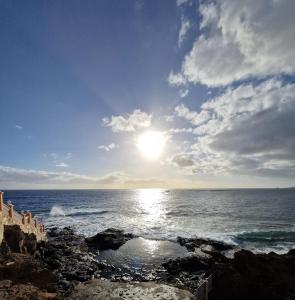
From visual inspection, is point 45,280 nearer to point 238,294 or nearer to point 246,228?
point 238,294

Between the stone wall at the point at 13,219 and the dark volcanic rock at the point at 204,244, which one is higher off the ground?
the stone wall at the point at 13,219

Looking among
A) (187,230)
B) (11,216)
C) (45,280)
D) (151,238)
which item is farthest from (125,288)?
(187,230)

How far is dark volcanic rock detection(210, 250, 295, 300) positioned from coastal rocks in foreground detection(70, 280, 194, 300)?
2514 millimetres

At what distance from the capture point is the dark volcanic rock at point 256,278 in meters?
13.4

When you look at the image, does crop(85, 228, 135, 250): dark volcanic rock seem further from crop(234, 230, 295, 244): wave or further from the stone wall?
crop(234, 230, 295, 244): wave

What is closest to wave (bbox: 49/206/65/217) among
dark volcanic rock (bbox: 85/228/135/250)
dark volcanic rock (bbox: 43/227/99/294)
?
dark volcanic rock (bbox: 85/228/135/250)

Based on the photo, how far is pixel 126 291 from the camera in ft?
52.1

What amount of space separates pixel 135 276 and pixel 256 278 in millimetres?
11557

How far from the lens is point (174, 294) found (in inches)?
621

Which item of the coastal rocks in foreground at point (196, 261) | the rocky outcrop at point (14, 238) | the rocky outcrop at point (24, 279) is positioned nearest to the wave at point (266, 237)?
the coastal rocks in foreground at point (196, 261)

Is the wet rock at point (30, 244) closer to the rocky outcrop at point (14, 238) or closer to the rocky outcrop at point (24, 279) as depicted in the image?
the rocky outcrop at point (14, 238)

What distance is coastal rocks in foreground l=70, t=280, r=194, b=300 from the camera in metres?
15.2

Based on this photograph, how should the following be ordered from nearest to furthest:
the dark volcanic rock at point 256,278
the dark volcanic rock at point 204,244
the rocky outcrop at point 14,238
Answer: the dark volcanic rock at point 256,278 < the rocky outcrop at point 14,238 < the dark volcanic rock at point 204,244

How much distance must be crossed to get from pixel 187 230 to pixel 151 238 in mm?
9085
